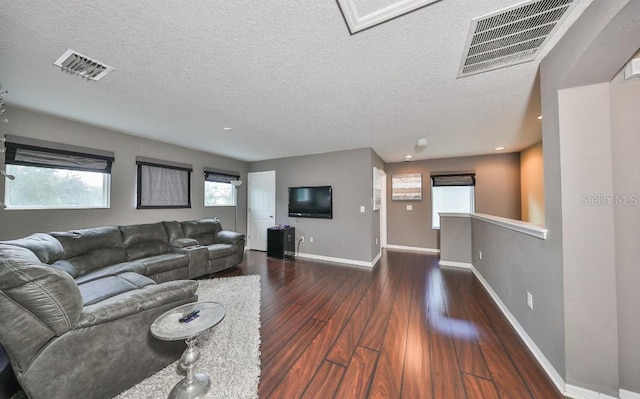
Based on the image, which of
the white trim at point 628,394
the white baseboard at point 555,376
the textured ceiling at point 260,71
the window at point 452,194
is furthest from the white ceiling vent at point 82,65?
the window at point 452,194

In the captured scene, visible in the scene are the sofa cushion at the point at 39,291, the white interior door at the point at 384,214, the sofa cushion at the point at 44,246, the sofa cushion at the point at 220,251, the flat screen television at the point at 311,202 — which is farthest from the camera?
the white interior door at the point at 384,214

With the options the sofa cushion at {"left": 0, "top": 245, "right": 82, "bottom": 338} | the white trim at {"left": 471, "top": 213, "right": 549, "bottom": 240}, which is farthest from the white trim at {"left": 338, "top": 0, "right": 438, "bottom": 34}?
the sofa cushion at {"left": 0, "top": 245, "right": 82, "bottom": 338}

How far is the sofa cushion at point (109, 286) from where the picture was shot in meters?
1.82

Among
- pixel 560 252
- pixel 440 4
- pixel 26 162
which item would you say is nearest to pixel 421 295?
pixel 560 252

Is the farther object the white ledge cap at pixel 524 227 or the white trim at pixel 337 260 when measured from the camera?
the white trim at pixel 337 260

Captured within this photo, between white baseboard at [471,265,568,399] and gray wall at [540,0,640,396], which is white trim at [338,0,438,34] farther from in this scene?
white baseboard at [471,265,568,399]

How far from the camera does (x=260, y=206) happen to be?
5766 millimetres

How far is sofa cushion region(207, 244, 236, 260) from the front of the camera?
12.1ft

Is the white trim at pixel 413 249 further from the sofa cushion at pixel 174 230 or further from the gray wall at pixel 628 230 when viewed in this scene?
the sofa cushion at pixel 174 230

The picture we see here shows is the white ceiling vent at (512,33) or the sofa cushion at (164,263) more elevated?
the white ceiling vent at (512,33)

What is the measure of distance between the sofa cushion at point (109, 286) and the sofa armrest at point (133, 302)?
0.43 meters

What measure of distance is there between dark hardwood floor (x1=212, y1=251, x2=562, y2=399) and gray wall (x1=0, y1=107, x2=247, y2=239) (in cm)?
261

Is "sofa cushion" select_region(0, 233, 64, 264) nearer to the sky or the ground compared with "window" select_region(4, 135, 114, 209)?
nearer to the ground

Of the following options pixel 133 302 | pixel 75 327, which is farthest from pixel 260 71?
pixel 75 327
